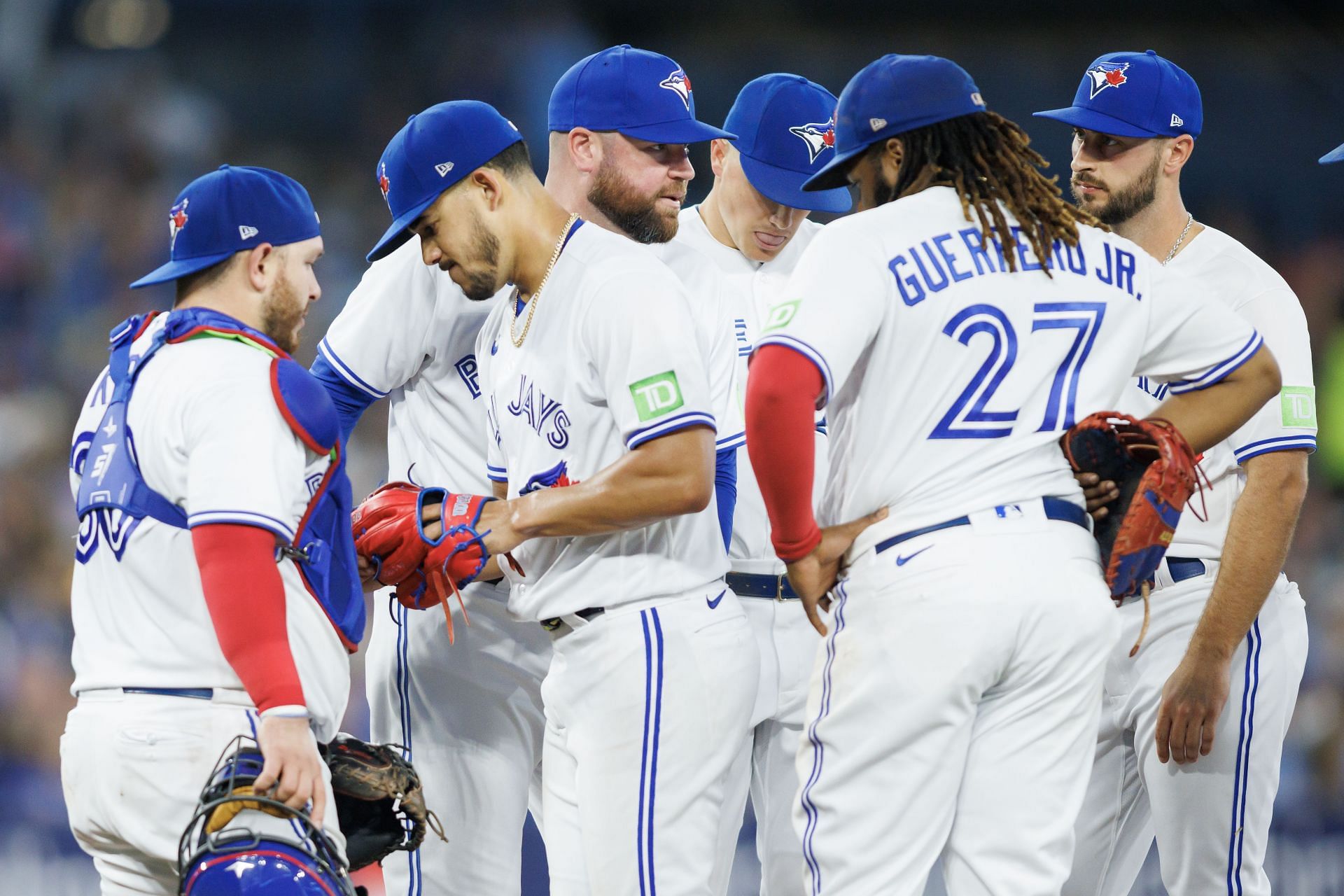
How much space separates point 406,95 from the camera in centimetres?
1160

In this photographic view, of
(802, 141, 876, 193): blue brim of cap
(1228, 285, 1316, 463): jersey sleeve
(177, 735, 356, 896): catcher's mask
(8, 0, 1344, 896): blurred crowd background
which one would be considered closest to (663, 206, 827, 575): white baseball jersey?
(802, 141, 876, 193): blue brim of cap

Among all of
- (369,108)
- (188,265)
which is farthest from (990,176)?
(369,108)

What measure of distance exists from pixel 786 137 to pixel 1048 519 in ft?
5.88

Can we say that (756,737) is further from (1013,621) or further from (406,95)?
(406,95)

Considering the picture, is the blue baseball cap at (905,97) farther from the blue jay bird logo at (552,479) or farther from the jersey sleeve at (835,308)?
the blue jay bird logo at (552,479)

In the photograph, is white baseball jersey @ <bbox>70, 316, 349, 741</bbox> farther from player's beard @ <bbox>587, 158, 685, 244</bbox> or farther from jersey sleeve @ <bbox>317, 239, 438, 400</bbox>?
player's beard @ <bbox>587, 158, 685, 244</bbox>

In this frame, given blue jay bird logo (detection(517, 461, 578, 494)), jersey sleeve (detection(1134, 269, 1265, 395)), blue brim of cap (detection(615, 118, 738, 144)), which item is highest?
blue brim of cap (detection(615, 118, 738, 144))

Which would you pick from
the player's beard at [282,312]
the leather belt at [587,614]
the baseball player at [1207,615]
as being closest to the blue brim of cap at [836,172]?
the baseball player at [1207,615]

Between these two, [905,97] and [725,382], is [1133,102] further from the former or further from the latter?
[725,382]

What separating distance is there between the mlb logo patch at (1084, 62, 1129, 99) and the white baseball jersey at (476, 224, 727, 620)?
1.60m

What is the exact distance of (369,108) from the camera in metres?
11.6

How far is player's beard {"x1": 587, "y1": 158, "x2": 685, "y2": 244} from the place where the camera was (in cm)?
409

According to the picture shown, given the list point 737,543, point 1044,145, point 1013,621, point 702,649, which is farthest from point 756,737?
point 1044,145

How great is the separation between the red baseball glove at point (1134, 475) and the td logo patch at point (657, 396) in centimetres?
82
